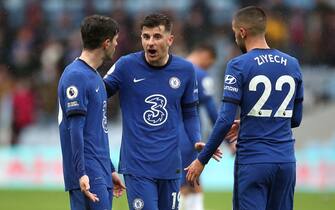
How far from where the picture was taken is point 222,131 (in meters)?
8.48

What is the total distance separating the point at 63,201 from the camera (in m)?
16.6

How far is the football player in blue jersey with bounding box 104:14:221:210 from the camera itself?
9.23 meters

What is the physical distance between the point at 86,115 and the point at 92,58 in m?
0.51

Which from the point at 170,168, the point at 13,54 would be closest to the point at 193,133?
the point at 170,168

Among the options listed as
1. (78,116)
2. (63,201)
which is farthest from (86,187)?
(63,201)

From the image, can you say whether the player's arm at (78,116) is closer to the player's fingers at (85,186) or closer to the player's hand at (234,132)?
the player's fingers at (85,186)

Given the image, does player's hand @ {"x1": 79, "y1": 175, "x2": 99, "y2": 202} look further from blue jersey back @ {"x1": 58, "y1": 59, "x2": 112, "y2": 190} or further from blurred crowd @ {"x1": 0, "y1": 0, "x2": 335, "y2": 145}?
blurred crowd @ {"x1": 0, "y1": 0, "x2": 335, "y2": 145}

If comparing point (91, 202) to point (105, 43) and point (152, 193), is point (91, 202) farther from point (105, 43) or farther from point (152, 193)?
point (105, 43)

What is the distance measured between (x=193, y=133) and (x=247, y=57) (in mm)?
1442

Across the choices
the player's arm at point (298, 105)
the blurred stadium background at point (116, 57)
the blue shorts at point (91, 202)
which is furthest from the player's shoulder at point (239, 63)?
the blurred stadium background at point (116, 57)

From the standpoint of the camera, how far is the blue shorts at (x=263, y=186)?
335 inches

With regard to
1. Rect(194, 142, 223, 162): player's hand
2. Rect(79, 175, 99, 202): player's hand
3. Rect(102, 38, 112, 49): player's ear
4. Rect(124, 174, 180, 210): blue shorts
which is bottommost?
Rect(124, 174, 180, 210): blue shorts

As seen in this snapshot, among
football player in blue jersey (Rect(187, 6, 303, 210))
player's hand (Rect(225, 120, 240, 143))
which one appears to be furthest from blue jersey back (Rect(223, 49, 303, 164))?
player's hand (Rect(225, 120, 240, 143))

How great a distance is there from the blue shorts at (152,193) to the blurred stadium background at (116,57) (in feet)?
32.1
